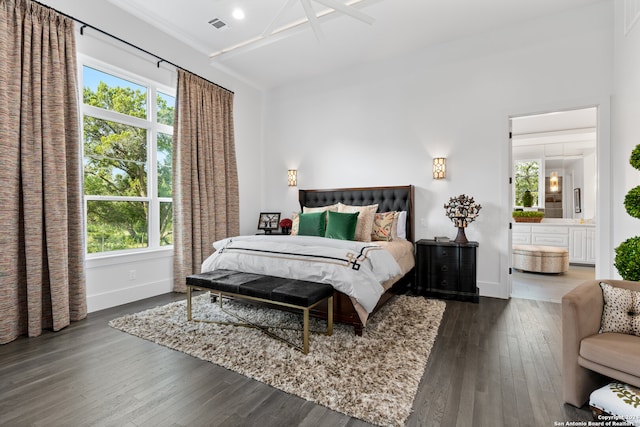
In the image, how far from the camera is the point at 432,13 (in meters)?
3.61

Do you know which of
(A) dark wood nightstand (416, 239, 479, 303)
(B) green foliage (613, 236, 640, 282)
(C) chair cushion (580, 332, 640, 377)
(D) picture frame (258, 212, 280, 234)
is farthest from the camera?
(D) picture frame (258, 212, 280, 234)

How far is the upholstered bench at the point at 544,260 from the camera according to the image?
17.5 ft

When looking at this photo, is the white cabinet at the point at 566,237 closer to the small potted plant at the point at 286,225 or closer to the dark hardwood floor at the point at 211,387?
the dark hardwood floor at the point at 211,387

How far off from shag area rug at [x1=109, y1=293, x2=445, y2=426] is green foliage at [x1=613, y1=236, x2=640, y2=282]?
1.41 metres

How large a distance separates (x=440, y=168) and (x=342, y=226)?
1.63 meters

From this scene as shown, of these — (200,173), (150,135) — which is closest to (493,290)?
(200,173)

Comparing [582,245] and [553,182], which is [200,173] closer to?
[582,245]

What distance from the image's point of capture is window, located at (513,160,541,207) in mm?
7168

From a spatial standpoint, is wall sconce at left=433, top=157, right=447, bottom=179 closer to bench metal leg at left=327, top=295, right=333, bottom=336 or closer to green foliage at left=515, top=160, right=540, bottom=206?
bench metal leg at left=327, top=295, right=333, bottom=336

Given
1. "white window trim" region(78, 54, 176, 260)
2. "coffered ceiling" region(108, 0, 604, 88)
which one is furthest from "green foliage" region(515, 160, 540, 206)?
"white window trim" region(78, 54, 176, 260)

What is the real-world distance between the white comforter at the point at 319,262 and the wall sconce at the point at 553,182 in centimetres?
581

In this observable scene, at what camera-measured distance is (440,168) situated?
170 inches

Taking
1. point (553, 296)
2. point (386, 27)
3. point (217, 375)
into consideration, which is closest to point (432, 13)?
point (386, 27)

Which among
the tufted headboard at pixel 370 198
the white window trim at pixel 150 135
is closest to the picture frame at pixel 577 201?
the tufted headboard at pixel 370 198
